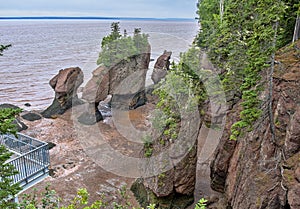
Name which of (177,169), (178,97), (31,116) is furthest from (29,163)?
(31,116)

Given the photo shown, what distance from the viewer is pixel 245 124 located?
8406 mm

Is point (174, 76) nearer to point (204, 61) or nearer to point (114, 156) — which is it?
point (204, 61)

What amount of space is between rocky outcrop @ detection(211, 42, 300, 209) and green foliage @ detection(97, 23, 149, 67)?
17136mm

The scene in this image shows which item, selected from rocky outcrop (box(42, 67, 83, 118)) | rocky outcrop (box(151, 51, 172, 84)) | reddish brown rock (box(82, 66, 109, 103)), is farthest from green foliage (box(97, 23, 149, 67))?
rocky outcrop (box(151, 51, 172, 84))

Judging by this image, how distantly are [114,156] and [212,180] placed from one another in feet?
23.6

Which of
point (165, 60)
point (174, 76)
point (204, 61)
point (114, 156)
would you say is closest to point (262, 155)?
point (174, 76)

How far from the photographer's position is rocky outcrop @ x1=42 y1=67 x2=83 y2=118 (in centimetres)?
2466

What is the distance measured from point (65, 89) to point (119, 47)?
21.1ft

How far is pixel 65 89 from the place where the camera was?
2455 centimetres

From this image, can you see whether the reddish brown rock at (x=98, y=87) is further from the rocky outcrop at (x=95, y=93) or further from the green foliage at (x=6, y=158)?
the green foliage at (x=6, y=158)

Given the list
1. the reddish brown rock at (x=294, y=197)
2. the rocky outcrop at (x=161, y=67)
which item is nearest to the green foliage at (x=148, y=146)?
the reddish brown rock at (x=294, y=197)

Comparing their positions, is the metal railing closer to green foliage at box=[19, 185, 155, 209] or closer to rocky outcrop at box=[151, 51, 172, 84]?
green foliage at box=[19, 185, 155, 209]

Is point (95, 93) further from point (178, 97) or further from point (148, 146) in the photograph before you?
point (178, 97)

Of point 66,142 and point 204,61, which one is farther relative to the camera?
point 66,142
